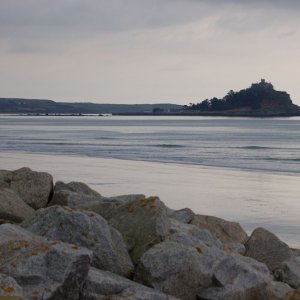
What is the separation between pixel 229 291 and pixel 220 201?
397 inches

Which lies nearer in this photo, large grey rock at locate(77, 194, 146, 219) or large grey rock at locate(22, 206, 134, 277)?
large grey rock at locate(22, 206, 134, 277)

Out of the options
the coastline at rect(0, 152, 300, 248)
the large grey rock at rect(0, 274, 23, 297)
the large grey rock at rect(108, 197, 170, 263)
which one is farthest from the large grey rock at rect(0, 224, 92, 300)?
the coastline at rect(0, 152, 300, 248)

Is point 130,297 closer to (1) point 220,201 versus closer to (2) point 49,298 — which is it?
(2) point 49,298

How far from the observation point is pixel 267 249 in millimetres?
9891

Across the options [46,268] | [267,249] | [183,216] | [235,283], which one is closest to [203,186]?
[183,216]

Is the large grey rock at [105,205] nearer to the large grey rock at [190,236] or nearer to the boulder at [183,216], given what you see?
the large grey rock at [190,236]

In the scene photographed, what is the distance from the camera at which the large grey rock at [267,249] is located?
32.1 feet

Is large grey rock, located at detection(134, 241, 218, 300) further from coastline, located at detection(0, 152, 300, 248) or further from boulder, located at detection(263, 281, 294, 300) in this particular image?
coastline, located at detection(0, 152, 300, 248)

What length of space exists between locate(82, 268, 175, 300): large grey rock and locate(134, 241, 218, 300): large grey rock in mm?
342

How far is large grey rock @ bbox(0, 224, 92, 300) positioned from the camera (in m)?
6.00

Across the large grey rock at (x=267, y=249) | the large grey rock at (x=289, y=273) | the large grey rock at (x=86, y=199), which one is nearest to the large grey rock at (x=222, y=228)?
the large grey rock at (x=267, y=249)

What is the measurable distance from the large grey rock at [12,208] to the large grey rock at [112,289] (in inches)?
102

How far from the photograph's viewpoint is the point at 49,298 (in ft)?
19.6

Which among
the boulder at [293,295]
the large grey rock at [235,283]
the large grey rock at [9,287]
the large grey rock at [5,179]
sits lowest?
the boulder at [293,295]
